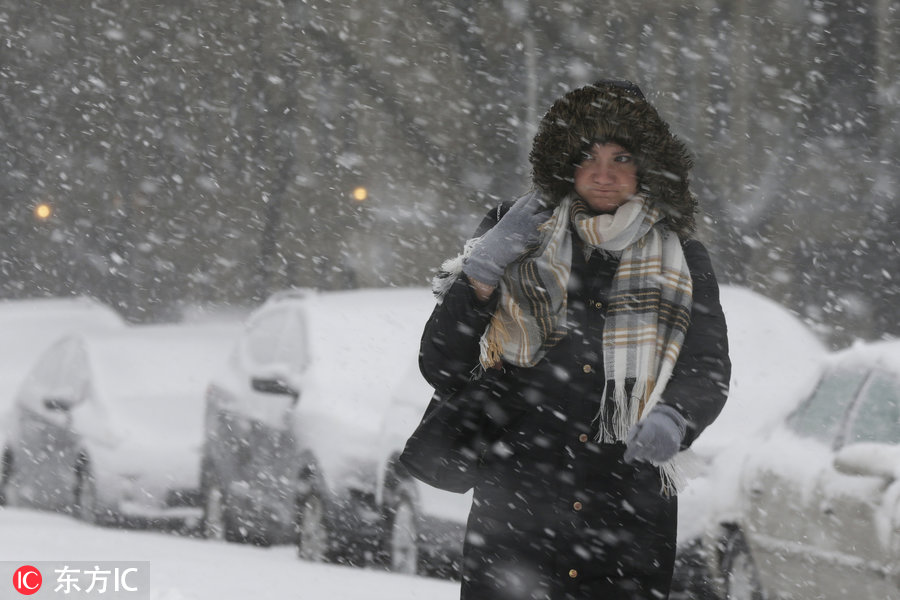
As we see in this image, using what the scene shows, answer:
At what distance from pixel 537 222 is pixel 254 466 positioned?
19.7 ft

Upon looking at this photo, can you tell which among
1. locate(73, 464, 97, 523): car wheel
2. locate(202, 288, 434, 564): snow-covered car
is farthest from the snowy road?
locate(73, 464, 97, 523): car wheel

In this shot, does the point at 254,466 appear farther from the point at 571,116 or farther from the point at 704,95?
the point at 704,95

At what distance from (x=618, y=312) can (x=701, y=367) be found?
21 cm

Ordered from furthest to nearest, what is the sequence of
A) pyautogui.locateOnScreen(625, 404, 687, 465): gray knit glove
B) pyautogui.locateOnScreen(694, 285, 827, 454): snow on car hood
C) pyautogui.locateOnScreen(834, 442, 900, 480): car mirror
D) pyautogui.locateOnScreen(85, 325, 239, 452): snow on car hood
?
1. pyautogui.locateOnScreen(85, 325, 239, 452): snow on car hood
2. pyautogui.locateOnScreen(694, 285, 827, 454): snow on car hood
3. pyautogui.locateOnScreen(834, 442, 900, 480): car mirror
4. pyautogui.locateOnScreen(625, 404, 687, 465): gray knit glove

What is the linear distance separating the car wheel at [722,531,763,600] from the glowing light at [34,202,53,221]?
73.3 ft

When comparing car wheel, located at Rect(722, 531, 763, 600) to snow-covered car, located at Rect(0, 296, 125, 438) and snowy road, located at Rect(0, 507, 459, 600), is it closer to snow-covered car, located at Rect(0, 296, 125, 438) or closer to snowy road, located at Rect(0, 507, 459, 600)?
snowy road, located at Rect(0, 507, 459, 600)

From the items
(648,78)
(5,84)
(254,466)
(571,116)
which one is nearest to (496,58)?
(648,78)

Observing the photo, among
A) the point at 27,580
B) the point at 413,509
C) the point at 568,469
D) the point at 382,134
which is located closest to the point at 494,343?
the point at 568,469

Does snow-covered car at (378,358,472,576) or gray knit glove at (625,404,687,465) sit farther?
snow-covered car at (378,358,472,576)

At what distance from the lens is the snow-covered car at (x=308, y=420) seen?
789 centimetres

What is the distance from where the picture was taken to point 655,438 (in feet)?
9.20

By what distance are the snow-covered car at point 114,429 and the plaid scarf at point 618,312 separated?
667 cm

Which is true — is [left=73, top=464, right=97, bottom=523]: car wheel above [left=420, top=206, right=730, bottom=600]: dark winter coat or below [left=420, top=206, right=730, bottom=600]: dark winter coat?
below

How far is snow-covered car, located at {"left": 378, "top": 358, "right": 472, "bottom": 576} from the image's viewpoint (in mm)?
7234
